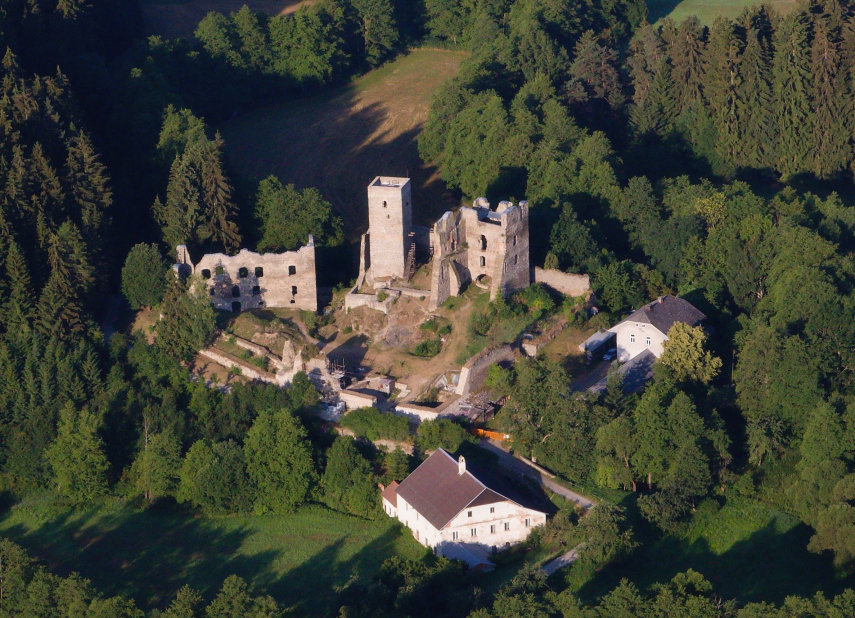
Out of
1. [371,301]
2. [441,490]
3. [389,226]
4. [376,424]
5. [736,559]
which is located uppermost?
[389,226]

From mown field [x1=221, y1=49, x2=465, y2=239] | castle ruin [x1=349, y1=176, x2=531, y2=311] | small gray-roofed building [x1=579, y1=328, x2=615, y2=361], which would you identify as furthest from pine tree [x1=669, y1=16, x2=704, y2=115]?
small gray-roofed building [x1=579, y1=328, x2=615, y2=361]

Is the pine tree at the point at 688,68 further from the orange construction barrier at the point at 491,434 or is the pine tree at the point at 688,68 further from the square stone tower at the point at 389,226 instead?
the orange construction barrier at the point at 491,434

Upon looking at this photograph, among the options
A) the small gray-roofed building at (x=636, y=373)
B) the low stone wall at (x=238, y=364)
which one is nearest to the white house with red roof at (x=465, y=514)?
the small gray-roofed building at (x=636, y=373)

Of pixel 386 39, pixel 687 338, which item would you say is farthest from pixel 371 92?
pixel 687 338

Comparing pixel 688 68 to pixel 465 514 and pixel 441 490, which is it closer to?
pixel 441 490

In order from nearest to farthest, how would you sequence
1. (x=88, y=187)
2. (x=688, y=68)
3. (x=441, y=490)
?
(x=441, y=490), (x=88, y=187), (x=688, y=68)

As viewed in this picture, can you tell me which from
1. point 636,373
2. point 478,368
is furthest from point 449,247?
point 636,373

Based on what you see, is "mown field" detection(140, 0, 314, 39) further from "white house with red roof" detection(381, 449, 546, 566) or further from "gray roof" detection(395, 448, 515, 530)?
"white house with red roof" detection(381, 449, 546, 566)
